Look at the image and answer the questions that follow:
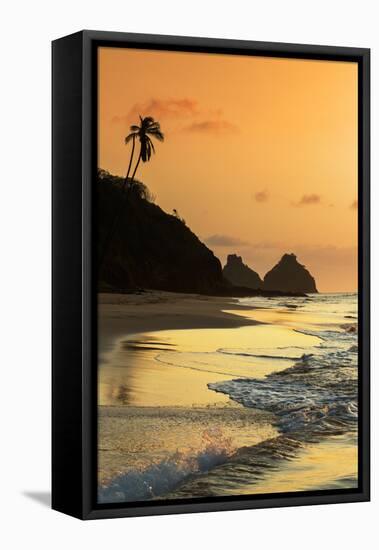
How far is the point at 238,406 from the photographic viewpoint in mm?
10914

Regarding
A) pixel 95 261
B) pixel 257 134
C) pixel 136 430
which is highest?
pixel 257 134

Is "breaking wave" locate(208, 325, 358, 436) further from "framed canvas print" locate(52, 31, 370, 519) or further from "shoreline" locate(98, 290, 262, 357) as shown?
"shoreline" locate(98, 290, 262, 357)

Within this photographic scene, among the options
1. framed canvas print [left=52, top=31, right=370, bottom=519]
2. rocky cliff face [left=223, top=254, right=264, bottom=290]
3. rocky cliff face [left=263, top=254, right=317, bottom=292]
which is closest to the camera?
framed canvas print [left=52, top=31, right=370, bottom=519]

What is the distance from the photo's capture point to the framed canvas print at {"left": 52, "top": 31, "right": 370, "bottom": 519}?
10531 millimetres

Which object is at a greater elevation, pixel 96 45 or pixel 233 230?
pixel 96 45

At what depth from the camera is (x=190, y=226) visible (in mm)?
10828

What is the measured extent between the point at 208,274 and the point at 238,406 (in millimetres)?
839

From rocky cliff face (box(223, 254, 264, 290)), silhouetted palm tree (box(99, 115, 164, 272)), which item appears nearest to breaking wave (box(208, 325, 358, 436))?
rocky cliff face (box(223, 254, 264, 290))

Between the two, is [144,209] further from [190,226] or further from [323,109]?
[323,109]

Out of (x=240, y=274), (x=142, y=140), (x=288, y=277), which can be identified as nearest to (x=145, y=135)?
(x=142, y=140)

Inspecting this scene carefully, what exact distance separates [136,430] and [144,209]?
134cm

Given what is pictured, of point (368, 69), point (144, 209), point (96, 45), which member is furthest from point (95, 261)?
point (368, 69)

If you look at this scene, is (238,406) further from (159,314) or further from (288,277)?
(288,277)

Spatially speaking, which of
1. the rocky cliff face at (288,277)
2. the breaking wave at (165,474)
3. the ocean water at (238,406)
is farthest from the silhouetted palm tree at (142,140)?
the breaking wave at (165,474)
